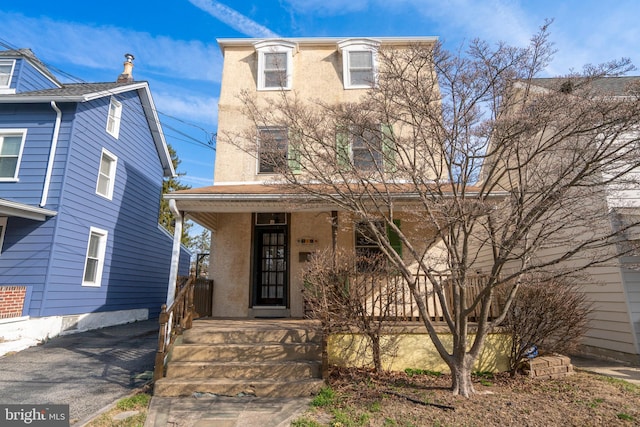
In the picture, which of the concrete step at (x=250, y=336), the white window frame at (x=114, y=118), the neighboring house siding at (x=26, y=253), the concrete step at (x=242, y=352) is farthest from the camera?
the white window frame at (x=114, y=118)

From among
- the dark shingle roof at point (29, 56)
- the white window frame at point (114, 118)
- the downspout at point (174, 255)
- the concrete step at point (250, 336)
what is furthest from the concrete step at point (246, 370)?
the dark shingle roof at point (29, 56)

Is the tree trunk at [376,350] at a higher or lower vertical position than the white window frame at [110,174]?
lower

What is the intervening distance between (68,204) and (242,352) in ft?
22.5

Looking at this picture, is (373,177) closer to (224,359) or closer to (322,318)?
(322,318)

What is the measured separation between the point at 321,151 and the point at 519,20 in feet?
13.0

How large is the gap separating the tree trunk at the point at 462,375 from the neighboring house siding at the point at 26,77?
44.9 feet

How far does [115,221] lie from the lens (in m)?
10.8

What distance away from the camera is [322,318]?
5188 millimetres

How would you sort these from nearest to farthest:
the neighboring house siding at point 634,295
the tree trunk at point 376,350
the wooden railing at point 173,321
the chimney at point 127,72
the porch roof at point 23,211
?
1. the wooden railing at point 173,321
2. the tree trunk at point 376,350
3. the neighboring house siding at point 634,295
4. the porch roof at point 23,211
5. the chimney at point 127,72

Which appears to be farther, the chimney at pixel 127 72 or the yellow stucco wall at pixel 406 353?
the chimney at pixel 127 72

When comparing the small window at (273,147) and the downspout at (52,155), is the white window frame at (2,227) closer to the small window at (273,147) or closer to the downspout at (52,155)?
the downspout at (52,155)

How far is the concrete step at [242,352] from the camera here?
5.11 metres

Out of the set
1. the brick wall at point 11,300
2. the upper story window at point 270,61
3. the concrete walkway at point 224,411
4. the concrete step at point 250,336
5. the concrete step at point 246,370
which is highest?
the upper story window at point 270,61

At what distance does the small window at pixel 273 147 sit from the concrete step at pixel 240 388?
319 cm
